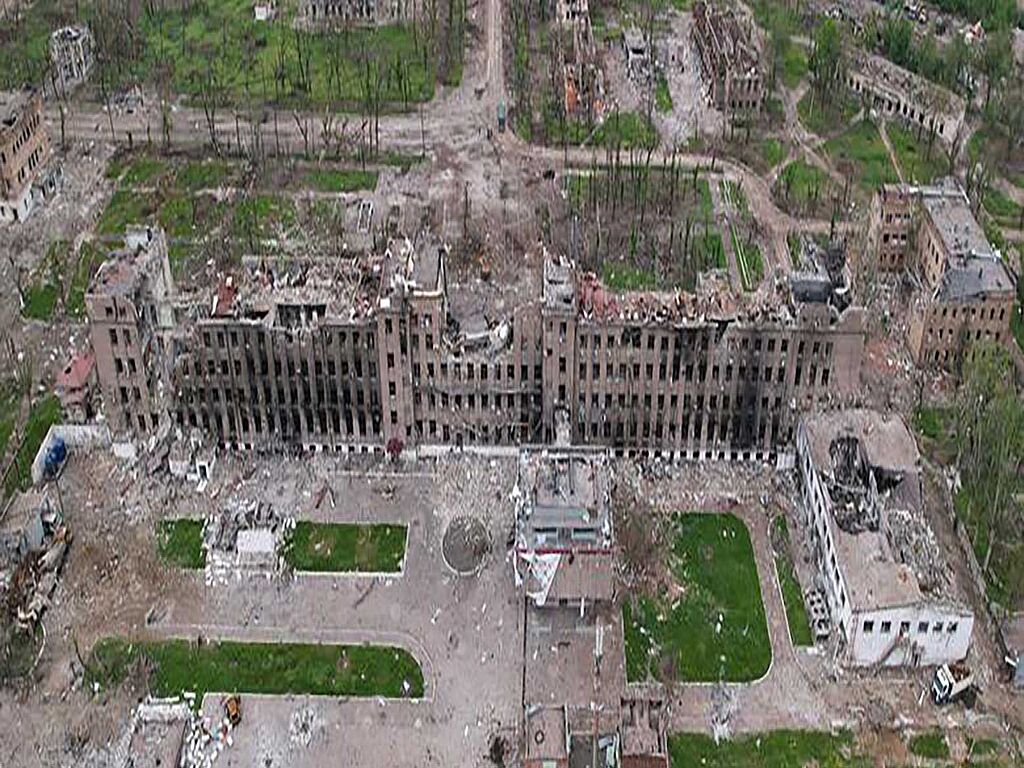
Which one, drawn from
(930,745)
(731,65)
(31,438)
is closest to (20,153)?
(31,438)

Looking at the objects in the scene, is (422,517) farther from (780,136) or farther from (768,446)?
(780,136)

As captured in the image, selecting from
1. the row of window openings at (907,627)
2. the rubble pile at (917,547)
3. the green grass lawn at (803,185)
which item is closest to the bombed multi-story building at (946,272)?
the green grass lawn at (803,185)


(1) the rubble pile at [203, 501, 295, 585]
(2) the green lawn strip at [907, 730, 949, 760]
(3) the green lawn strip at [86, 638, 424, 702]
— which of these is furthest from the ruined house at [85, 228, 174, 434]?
(2) the green lawn strip at [907, 730, 949, 760]

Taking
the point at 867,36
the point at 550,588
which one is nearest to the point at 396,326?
the point at 550,588

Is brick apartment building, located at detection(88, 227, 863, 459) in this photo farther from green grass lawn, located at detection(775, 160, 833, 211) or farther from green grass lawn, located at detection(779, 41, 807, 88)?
green grass lawn, located at detection(779, 41, 807, 88)

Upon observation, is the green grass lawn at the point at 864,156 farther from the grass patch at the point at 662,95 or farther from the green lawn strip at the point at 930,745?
the green lawn strip at the point at 930,745
